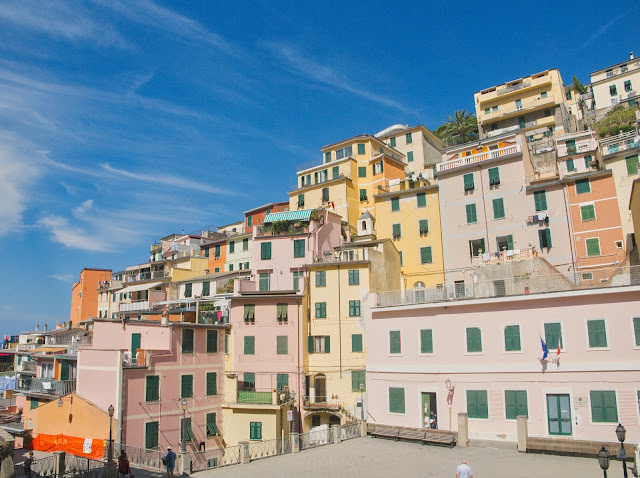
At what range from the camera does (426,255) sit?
4256 centimetres

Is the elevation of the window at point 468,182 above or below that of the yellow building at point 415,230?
above

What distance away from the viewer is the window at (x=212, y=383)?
1491 inches

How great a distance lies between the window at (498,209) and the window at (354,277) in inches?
454

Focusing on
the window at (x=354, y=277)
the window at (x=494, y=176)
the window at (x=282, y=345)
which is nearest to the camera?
the window at (x=354, y=277)

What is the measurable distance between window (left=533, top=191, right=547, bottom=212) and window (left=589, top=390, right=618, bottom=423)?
17097 millimetres

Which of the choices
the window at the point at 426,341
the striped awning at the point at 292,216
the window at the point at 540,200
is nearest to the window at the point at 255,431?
the window at the point at 426,341

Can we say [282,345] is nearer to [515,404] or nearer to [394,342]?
[394,342]

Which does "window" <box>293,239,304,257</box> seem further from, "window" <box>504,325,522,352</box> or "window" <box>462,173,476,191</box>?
"window" <box>504,325,522,352</box>

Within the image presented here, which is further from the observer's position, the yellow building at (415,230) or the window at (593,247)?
the yellow building at (415,230)

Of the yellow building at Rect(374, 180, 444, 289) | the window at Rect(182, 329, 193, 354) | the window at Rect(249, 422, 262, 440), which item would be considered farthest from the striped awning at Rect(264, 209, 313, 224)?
the window at Rect(249, 422, 262, 440)

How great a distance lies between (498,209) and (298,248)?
635 inches

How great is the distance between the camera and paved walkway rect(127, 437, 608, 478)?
20.2 meters

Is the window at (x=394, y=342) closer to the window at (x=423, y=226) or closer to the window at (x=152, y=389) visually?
the window at (x=423, y=226)

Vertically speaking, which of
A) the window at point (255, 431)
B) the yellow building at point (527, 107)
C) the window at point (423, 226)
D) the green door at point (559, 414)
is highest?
the yellow building at point (527, 107)
